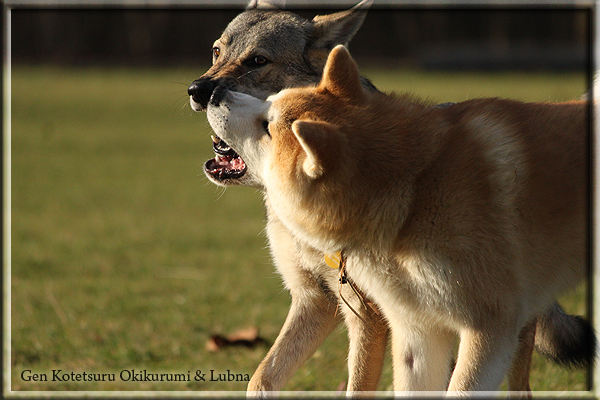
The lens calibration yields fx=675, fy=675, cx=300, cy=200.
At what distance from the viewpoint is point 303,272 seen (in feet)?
11.4

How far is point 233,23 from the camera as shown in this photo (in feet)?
13.4

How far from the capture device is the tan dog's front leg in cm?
345

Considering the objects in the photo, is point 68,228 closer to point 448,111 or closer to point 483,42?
point 448,111

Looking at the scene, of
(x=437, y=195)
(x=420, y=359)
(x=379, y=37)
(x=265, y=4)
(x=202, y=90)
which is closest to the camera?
(x=437, y=195)

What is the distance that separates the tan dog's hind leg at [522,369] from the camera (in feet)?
11.5

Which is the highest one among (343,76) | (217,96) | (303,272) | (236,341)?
(343,76)

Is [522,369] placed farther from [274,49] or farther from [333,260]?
[274,49]

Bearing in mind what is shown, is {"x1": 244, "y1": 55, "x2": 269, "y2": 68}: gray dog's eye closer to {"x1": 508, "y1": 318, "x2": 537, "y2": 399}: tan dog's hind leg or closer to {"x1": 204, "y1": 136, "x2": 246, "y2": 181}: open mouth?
{"x1": 204, "y1": 136, "x2": 246, "y2": 181}: open mouth

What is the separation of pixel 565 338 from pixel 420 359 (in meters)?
1.00

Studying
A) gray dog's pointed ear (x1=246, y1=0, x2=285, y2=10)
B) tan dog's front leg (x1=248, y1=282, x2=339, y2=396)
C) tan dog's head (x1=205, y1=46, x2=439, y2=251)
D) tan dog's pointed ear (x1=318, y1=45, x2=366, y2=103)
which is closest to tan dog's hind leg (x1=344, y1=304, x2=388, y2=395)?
tan dog's front leg (x1=248, y1=282, x2=339, y2=396)

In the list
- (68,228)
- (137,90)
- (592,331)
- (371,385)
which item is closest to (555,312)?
(592,331)

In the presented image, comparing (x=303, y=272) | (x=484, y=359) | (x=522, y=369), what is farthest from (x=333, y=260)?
(x=522, y=369)

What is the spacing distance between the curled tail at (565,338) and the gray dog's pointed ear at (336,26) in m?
1.97

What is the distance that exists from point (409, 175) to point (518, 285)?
25.2 inches
